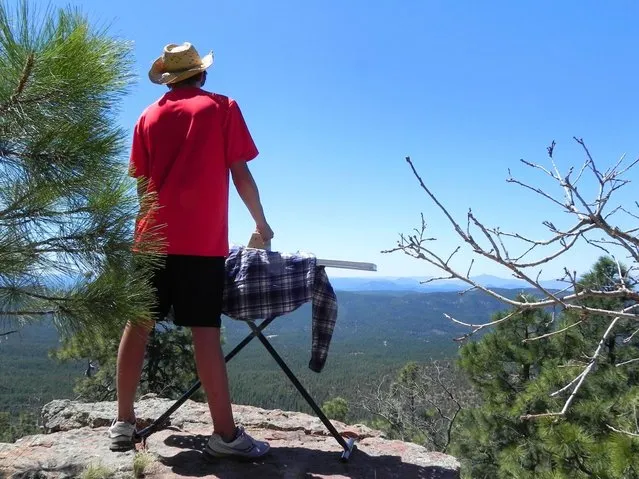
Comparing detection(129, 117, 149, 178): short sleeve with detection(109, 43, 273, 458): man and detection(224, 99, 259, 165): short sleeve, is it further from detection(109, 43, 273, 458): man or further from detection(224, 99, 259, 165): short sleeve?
detection(224, 99, 259, 165): short sleeve

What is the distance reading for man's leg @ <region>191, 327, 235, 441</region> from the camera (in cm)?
214

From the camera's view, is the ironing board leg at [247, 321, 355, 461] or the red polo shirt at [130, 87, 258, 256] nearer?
the red polo shirt at [130, 87, 258, 256]

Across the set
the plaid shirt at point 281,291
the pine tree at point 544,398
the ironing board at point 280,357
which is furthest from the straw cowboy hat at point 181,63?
the pine tree at point 544,398

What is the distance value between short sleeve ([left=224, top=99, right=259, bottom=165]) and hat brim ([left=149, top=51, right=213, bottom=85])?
0.78 feet

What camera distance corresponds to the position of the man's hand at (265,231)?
231 cm

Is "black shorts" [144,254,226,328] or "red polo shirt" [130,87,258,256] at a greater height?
"red polo shirt" [130,87,258,256]

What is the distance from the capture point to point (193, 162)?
211cm

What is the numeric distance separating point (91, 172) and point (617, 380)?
5.69 m

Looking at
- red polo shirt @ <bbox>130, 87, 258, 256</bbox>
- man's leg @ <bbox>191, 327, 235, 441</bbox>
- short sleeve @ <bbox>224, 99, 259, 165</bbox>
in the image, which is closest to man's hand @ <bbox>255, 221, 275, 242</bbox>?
red polo shirt @ <bbox>130, 87, 258, 256</bbox>

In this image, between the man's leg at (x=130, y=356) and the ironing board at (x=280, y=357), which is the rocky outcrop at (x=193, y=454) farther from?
the man's leg at (x=130, y=356)

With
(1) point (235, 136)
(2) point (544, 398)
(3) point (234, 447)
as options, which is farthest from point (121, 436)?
(2) point (544, 398)

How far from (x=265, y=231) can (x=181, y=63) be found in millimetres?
798

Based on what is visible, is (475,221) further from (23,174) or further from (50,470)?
(50,470)

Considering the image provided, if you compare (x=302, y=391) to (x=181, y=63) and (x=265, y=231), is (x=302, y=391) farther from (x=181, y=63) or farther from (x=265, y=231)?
(x=181, y=63)
